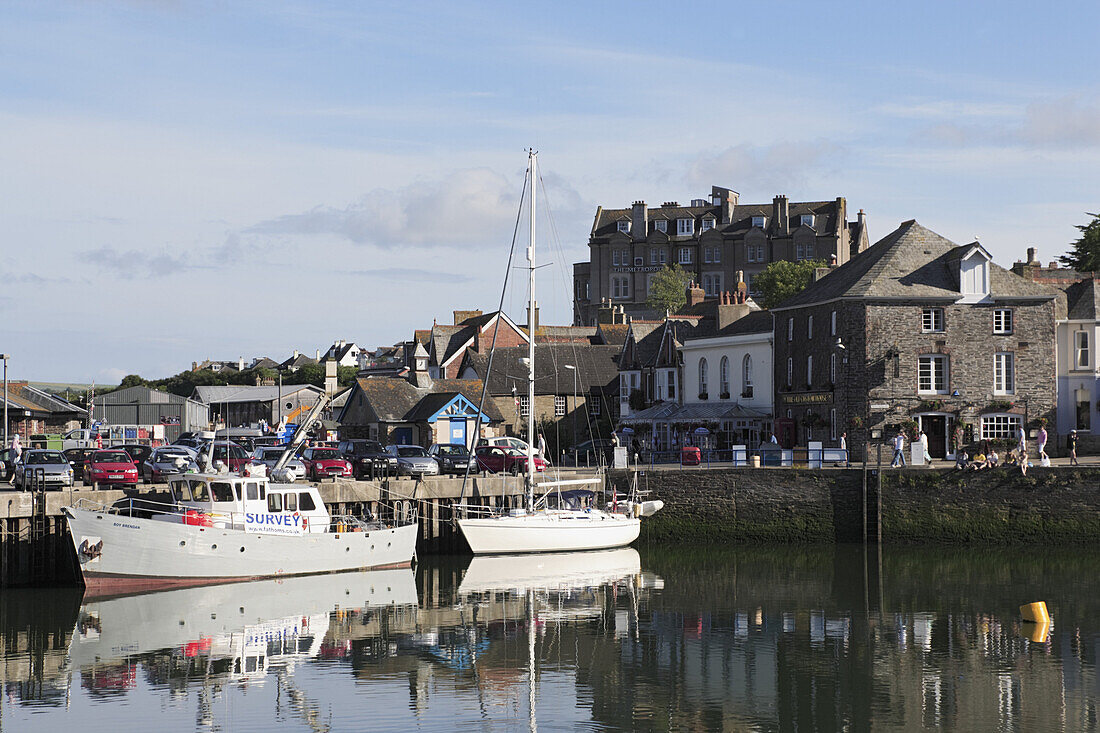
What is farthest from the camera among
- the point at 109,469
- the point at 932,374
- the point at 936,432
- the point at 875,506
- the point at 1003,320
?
the point at 1003,320

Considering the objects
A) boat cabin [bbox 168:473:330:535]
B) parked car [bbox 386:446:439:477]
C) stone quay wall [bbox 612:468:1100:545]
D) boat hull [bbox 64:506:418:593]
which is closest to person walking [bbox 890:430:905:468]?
stone quay wall [bbox 612:468:1100:545]

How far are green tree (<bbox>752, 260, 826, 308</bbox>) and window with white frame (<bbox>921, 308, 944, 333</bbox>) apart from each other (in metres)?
33.2

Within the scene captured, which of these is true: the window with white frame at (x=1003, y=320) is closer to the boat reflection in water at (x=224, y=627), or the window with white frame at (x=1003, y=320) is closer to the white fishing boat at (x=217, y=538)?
the white fishing boat at (x=217, y=538)

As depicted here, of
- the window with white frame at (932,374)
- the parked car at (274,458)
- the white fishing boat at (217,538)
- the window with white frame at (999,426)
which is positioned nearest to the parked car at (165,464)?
the parked car at (274,458)

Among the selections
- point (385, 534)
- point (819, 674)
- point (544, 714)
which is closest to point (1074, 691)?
point (819, 674)

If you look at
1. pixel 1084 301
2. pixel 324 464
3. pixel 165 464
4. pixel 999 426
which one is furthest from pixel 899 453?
pixel 165 464

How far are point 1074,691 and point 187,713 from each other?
56.9 feet

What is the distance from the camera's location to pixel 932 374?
182 feet

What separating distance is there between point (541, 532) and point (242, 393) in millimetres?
89203

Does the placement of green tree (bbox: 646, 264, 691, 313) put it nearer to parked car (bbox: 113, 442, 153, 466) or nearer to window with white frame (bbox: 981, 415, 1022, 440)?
window with white frame (bbox: 981, 415, 1022, 440)

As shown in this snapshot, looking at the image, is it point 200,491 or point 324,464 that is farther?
point 324,464

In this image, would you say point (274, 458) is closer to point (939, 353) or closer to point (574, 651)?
point (574, 651)

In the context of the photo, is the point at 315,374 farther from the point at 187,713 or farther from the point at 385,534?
the point at 187,713

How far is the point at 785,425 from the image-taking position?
2363 inches
